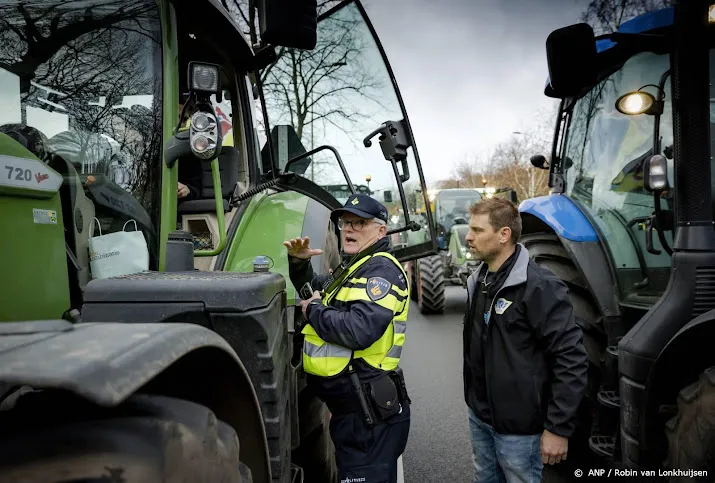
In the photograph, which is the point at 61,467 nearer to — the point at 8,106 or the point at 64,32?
the point at 8,106

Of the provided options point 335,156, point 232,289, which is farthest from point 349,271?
point 335,156

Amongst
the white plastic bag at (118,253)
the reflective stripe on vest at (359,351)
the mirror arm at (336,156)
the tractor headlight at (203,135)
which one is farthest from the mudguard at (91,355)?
the mirror arm at (336,156)

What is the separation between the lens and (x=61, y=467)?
786 mm

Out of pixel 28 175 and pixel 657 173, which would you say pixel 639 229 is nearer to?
pixel 657 173

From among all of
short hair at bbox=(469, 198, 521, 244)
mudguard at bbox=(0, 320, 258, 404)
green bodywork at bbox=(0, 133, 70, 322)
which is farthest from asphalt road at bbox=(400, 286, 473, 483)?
mudguard at bbox=(0, 320, 258, 404)

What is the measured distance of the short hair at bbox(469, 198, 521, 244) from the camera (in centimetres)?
278

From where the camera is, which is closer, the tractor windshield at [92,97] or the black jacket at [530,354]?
the tractor windshield at [92,97]

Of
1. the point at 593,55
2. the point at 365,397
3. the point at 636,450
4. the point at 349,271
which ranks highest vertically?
the point at 593,55

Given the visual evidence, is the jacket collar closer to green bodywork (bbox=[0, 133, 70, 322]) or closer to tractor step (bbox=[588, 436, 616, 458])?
tractor step (bbox=[588, 436, 616, 458])

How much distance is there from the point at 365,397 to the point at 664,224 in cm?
189

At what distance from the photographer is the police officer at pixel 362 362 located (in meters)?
2.44

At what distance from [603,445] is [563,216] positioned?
1620 mm

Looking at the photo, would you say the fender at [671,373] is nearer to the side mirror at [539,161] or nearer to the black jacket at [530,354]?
the black jacket at [530,354]

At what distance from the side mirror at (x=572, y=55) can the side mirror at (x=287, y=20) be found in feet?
3.76
